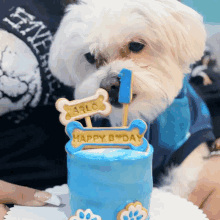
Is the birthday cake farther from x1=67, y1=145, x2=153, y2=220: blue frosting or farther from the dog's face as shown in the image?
the dog's face

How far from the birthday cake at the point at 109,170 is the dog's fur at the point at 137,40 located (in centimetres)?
22

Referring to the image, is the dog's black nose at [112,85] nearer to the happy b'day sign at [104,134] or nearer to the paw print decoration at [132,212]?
the happy b'day sign at [104,134]

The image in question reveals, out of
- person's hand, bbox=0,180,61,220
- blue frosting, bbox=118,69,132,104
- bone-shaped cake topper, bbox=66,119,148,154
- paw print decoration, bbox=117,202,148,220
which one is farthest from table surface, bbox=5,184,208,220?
blue frosting, bbox=118,69,132,104

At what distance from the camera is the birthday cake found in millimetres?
609

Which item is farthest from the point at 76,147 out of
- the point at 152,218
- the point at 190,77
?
the point at 190,77

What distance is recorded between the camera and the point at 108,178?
2.00 ft

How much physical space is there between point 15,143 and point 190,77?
0.77 meters

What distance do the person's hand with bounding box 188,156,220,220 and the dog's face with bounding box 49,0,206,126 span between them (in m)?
0.31

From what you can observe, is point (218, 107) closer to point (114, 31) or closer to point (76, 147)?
point (114, 31)

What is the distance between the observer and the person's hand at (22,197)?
832 millimetres

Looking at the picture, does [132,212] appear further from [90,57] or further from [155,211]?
[90,57]

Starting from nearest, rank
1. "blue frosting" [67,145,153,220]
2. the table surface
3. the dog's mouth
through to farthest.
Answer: "blue frosting" [67,145,153,220]
the table surface
the dog's mouth

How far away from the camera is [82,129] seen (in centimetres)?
66

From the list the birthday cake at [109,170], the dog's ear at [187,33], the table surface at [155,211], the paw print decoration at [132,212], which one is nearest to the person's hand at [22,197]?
the table surface at [155,211]
